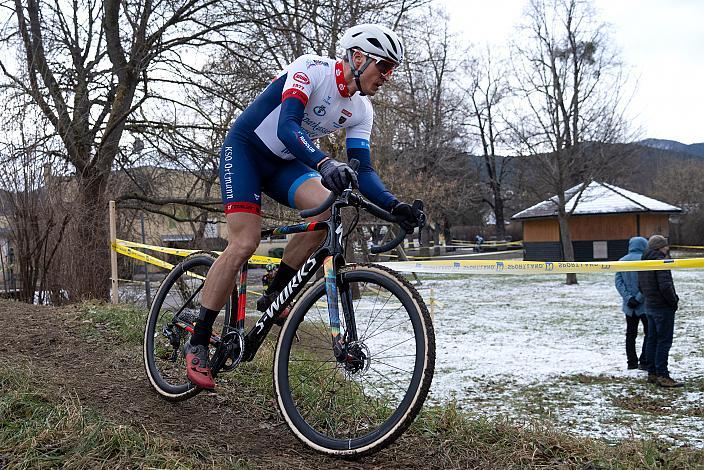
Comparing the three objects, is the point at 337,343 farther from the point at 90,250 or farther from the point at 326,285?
the point at 90,250

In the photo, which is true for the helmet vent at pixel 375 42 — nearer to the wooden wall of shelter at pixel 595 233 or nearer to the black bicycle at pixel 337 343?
the black bicycle at pixel 337 343

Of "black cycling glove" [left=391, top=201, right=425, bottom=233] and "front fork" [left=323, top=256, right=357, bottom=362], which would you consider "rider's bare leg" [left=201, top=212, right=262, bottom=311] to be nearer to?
"front fork" [left=323, top=256, right=357, bottom=362]

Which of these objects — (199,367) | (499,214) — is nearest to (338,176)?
(199,367)

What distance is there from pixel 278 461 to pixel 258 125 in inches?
67.9

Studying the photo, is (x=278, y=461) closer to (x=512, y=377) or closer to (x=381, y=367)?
(x=381, y=367)

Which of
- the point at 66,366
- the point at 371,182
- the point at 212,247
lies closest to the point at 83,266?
the point at 212,247

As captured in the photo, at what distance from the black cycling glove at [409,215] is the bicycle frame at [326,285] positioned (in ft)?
0.96

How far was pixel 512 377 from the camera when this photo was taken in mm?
9102

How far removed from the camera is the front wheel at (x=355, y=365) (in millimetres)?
2736

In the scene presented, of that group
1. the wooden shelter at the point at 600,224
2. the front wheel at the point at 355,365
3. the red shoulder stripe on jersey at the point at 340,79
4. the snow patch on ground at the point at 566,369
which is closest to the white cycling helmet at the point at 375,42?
the red shoulder stripe on jersey at the point at 340,79

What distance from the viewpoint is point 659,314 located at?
872cm

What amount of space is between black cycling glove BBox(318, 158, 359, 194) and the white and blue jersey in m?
0.44

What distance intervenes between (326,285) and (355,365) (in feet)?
1.31

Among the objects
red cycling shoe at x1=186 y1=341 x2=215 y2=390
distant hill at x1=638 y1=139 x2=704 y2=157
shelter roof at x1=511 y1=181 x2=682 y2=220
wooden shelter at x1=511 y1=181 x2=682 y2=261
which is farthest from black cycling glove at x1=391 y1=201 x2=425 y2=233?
wooden shelter at x1=511 y1=181 x2=682 y2=261
